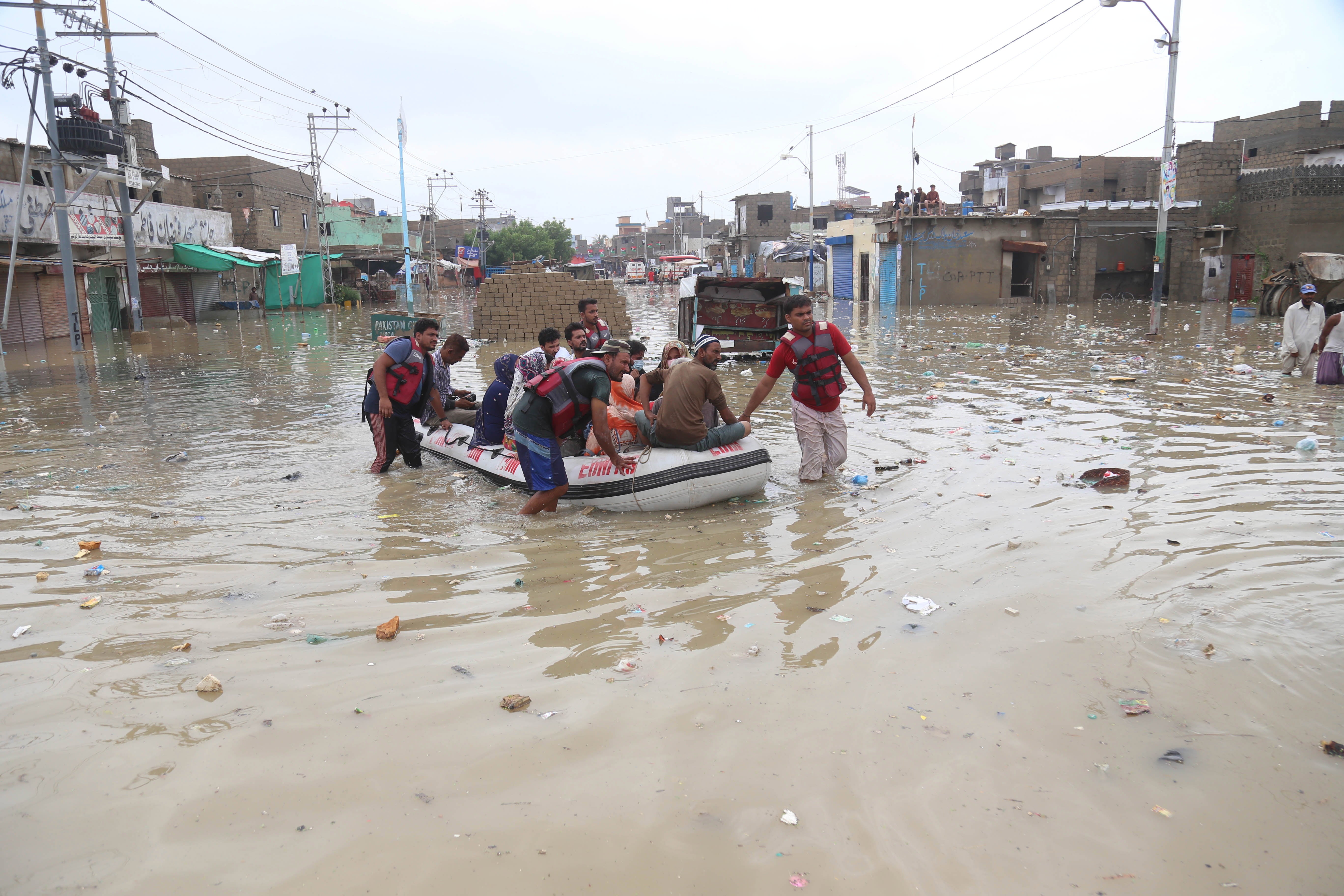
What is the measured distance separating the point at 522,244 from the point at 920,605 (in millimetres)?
78222

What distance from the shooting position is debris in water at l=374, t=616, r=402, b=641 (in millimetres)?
4160

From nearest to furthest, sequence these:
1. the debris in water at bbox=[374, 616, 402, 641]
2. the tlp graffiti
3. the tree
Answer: the debris in water at bbox=[374, 616, 402, 641] < the tlp graffiti < the tree

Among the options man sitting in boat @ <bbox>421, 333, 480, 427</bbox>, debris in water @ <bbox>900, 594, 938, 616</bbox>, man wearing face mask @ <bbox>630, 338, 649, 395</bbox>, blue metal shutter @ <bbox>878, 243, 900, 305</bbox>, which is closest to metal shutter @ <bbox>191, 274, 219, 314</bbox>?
blue metal shutter @ <bbox>878, 243, 900, 305</bbox>

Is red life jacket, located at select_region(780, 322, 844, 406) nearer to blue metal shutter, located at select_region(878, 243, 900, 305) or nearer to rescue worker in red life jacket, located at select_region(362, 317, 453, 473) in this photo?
rescue worker in red life jacket, located at select_region(362, 317, 453, 473)

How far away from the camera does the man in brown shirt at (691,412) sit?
6.36 metres

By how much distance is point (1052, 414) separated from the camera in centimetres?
966

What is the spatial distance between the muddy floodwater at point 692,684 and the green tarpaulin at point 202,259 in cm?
A: 2705

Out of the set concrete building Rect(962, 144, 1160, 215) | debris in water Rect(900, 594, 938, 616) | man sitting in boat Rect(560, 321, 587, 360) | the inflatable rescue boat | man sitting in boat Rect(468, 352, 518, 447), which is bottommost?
debris in water Rect(900, 594, 938, 616)

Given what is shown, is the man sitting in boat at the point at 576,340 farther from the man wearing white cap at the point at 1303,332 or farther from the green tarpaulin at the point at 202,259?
the green tarpaulin at the point at 202,259

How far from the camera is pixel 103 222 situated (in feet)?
86.5

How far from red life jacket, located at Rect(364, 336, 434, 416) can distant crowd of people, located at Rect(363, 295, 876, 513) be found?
10mm

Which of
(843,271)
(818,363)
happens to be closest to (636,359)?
(818,363)

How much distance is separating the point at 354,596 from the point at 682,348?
4.63m

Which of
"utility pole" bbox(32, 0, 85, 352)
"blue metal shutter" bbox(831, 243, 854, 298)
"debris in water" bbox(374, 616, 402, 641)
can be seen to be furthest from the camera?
"blue metal shutter" bbox(831, 243, 854, 298)
